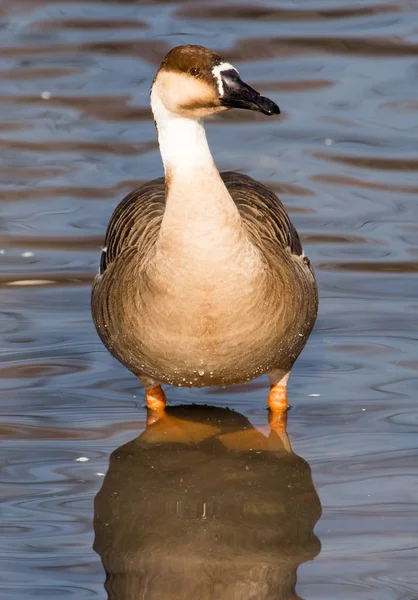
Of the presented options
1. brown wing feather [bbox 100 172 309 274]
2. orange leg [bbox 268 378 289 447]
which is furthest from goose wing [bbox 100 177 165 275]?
orange leg [bbox 268 378 289 447]

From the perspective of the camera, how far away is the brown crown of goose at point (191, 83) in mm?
5875

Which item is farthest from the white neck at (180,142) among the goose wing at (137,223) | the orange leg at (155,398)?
the orange leg at (155,398)

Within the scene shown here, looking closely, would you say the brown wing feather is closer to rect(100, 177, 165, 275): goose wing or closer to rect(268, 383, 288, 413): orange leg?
rect(100, 177, 165, 275): goose wing

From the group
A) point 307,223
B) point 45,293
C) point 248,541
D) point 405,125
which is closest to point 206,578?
point 248,541

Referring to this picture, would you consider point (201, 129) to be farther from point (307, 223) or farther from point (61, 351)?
point (307, 223)

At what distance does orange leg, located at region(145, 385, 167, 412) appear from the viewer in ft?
22.9

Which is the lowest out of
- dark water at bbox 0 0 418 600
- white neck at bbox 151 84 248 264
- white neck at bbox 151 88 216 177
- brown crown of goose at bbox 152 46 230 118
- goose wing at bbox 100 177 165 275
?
dark water at bbox 0 0 418 600

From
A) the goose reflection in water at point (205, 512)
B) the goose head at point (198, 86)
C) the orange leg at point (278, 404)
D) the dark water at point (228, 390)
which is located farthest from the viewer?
the orange leg at point (278, 404)

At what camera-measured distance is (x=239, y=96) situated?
5.77 metres

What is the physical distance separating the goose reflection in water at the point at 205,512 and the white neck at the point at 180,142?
1.53m

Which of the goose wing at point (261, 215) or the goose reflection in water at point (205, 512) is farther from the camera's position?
the goose wing at point (261, 215)

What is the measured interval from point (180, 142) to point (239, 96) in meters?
0.40

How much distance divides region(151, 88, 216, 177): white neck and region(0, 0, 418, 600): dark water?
156 cm

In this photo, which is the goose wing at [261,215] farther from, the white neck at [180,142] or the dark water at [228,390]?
the dark water at [228,390]
